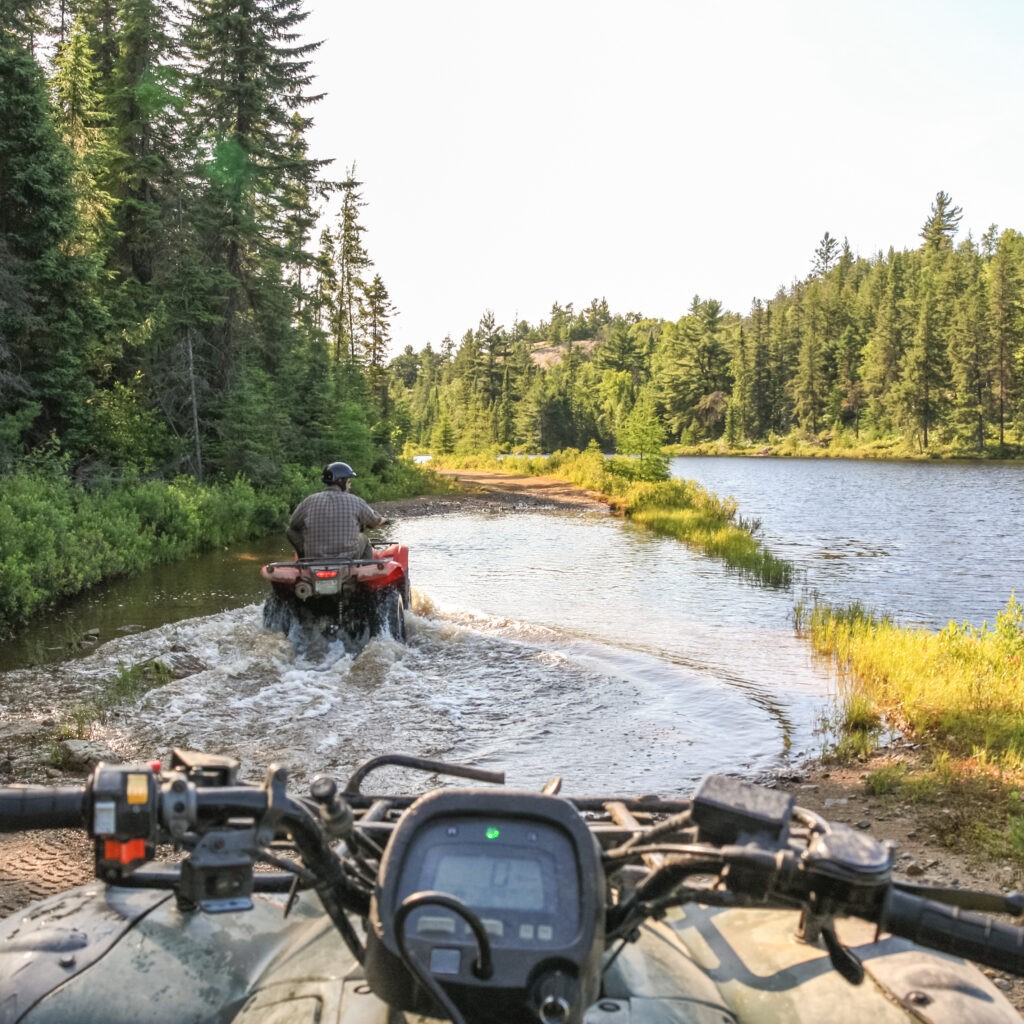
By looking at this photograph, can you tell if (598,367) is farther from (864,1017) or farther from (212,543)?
(864,1017)

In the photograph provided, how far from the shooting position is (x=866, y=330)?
10862 centimetres

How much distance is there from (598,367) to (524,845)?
146559 millimetres

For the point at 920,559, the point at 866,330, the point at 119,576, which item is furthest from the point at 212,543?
Answer: the point at 866,330

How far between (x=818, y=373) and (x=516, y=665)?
102 m

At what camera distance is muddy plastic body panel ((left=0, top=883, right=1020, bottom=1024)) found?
6.36ft

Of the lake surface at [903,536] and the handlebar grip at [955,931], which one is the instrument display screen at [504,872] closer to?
the handlebar grip at [955,931]

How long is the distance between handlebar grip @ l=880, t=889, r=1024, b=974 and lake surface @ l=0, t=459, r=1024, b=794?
5.51 metres

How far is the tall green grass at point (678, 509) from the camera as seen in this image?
19.5 m

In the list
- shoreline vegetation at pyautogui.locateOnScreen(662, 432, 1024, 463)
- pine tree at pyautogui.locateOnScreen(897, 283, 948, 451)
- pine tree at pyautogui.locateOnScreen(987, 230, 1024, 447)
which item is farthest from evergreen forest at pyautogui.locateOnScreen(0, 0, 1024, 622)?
pine tree at pyautogui.locateOnScreen(987, 230, 1024, 447)

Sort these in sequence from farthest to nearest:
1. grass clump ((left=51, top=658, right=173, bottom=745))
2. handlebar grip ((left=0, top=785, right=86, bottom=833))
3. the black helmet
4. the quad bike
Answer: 1. the black helmet
2. grass clump ((left=51, top=658, right=173, bottom=745))
3. handlebar grip ((left=0, top=785, right=86, bottom=833))
4. the quad bike

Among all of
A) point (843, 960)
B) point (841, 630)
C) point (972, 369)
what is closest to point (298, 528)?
point (841, 630)

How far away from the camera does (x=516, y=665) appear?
35.6 ft

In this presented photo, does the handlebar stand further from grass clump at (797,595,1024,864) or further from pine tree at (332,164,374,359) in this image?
pine tree at (332,164,374,359)

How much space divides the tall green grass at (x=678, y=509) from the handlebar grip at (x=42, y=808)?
16743 millimetres
